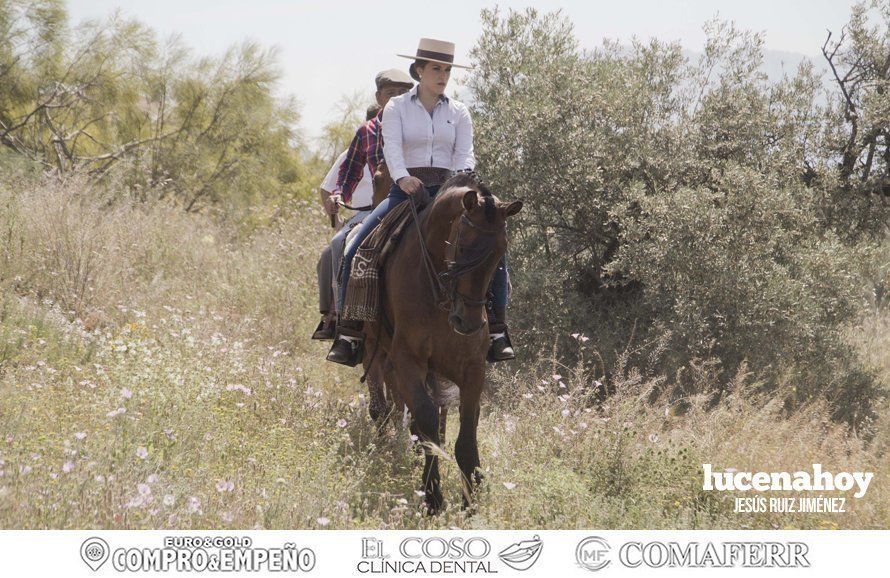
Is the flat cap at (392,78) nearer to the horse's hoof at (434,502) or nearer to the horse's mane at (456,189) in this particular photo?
the horse's mane at (456,189)

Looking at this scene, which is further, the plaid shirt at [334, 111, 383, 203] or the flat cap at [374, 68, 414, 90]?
the flat cap at [374, 68, 414, 90]

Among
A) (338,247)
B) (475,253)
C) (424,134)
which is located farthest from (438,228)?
(338,247)

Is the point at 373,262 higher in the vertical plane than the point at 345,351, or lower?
higher

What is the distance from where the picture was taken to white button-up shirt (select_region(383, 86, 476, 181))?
6781mm

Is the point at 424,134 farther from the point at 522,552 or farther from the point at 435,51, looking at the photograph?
the point at 522,552

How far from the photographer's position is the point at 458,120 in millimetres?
6980

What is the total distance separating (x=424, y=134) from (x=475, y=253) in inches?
64.2

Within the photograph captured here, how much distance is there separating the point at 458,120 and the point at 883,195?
7.35m

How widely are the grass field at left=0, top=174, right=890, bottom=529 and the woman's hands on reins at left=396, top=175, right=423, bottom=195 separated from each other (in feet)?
5.69

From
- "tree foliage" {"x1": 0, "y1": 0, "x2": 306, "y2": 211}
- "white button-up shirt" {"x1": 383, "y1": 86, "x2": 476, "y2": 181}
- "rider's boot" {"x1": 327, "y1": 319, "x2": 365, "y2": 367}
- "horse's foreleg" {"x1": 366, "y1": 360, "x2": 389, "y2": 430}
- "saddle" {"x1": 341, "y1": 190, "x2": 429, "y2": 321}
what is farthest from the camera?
"tree foliage" {"x1": 0, "y1": 0, "x2": 306, "y2": 211}

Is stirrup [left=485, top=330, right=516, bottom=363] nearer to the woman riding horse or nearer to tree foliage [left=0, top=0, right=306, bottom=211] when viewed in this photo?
the woman riding horse

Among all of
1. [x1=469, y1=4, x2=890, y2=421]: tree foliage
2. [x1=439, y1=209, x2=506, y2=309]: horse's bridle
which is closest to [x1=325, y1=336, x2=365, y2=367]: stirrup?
[x1=439, y1=209, x2=506, y2=309]: horse's bridle

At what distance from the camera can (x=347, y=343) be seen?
7.34 meters

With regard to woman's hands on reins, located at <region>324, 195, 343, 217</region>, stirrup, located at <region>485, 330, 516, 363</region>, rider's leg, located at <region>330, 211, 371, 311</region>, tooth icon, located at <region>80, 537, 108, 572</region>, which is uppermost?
woman's hands on reins, located at <region>324, 195, 343, 217</region>
